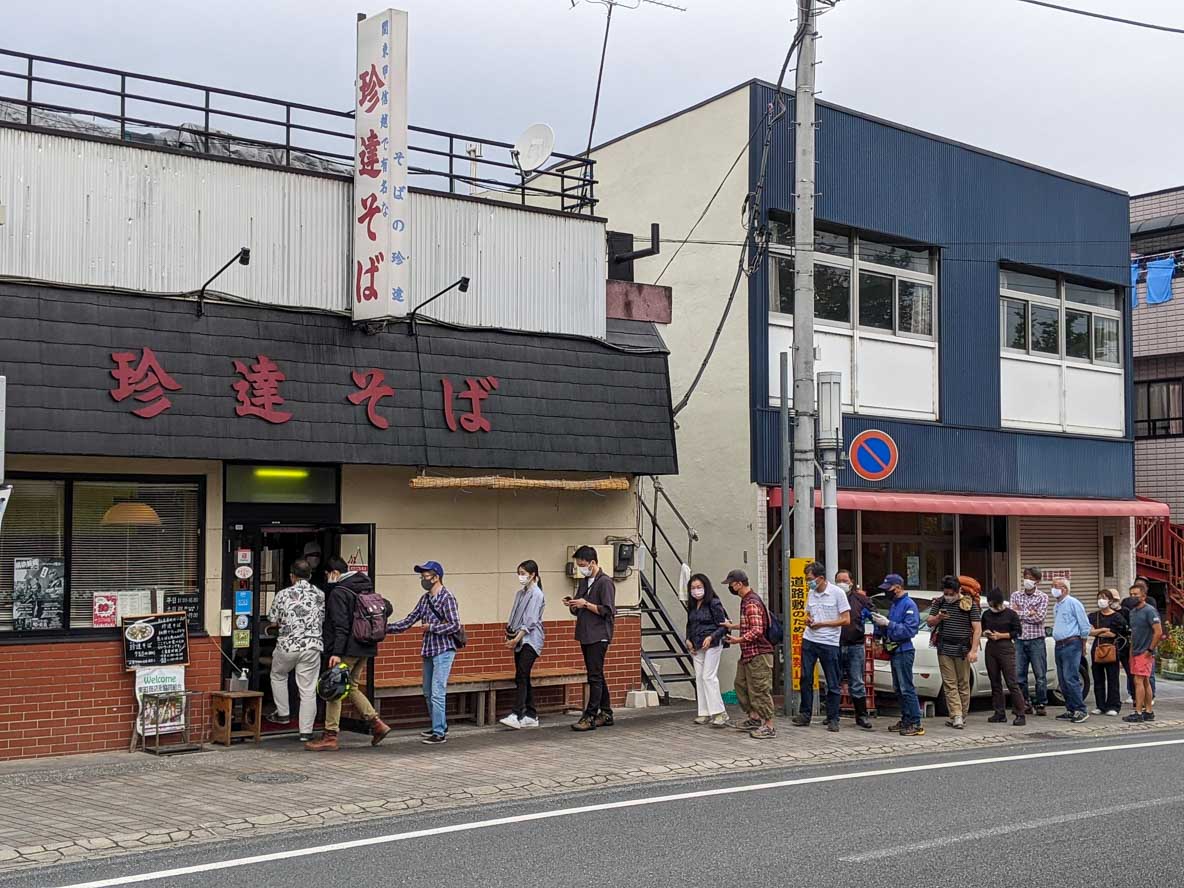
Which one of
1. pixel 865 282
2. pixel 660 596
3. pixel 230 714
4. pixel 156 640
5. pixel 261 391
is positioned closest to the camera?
pixel 156 640

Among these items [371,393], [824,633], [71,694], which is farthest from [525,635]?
[71,694]

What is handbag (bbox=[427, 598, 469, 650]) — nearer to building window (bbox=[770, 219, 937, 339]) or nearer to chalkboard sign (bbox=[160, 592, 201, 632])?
chalkboard sign (bbox=[160, 592, 201, 632])

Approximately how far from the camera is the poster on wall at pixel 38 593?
11750 mm

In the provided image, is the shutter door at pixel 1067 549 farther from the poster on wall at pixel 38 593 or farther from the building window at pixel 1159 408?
the poster on wall at pixel 38 593

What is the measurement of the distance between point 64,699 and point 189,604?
1.41 metres

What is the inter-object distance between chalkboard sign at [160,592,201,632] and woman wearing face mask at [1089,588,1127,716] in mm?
10522

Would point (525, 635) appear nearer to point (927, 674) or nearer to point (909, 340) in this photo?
point (927, 674)

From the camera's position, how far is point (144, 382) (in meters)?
11.8

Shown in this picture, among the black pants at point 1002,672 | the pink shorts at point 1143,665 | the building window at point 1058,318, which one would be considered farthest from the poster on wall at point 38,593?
the building window at point 1058,318

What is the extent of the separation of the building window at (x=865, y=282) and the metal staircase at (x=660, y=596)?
324 centimetres

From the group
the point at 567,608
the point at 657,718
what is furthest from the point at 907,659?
the point at 567,608

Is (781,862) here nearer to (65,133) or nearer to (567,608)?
(567,608)

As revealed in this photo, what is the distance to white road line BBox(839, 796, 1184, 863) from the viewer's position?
8008 millimetres

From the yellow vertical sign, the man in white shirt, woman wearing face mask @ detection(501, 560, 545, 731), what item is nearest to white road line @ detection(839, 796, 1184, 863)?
the man in white shirt
